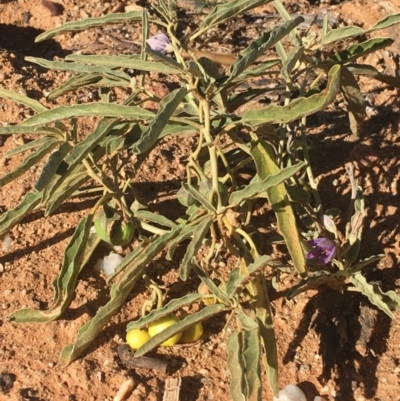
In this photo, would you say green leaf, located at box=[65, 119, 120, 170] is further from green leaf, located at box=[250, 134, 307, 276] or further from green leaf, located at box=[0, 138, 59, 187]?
green leaf, located at box=[250, 134, 307, 276]

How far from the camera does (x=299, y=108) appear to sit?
1558 millimetres

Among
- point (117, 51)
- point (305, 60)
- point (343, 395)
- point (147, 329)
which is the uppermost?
point (305, 60)

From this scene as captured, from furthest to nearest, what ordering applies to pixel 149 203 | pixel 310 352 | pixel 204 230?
pixel 149 203
pixel 310 352
pixel 204 230

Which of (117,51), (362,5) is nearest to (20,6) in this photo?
(117,51)

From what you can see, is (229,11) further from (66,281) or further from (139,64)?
(66,281)

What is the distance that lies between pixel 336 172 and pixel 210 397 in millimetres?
1027

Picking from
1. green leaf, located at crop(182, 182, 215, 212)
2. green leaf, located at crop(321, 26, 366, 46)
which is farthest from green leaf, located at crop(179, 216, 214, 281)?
green leaf, located at crop(321, 26, 366, 46)

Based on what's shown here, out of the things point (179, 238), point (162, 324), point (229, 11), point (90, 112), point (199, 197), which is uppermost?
point (229, 11)

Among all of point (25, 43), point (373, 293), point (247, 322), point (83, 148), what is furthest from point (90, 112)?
point (25, 43)

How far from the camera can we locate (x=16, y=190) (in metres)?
2.31

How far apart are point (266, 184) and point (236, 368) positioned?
1.41 ft

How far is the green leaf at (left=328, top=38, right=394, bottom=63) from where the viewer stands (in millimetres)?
1853

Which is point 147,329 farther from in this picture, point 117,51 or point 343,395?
point 117,51

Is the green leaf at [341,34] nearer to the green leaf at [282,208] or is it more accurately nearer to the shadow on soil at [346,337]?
the green leaf at [282,208]
